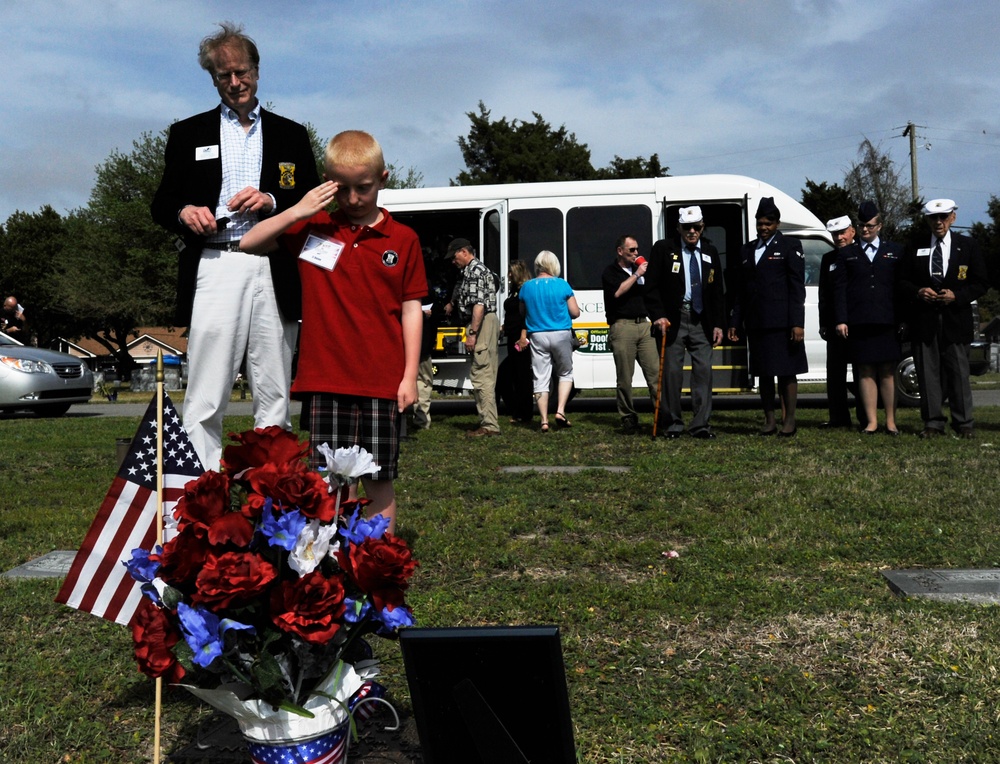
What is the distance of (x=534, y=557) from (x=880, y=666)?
1.85 meters

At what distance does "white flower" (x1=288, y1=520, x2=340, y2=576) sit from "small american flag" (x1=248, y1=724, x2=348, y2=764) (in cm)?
39

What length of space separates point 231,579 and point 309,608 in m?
0.18

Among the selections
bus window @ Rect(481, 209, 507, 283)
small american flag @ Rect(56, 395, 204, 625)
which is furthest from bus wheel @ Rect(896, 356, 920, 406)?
small american flag @ Rect(56, 395, 204, 625)

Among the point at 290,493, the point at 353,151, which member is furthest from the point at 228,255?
the point at 290,493

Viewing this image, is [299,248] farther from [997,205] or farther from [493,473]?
[997,205]

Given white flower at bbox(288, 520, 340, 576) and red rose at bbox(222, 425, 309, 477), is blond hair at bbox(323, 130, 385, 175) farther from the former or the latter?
white flower at bbox(288, 520, 340, 576)

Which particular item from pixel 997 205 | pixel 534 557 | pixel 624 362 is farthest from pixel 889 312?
pixel 997 205

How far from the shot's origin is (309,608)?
224 centimetres

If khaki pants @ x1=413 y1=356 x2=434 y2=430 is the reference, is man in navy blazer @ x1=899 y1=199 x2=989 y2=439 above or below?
above

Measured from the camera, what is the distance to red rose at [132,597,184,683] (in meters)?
2.33

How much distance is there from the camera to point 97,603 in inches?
115

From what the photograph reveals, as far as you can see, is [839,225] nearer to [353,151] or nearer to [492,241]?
[492,241]

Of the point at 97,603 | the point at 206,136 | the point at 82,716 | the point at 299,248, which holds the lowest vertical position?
the point at 82,716

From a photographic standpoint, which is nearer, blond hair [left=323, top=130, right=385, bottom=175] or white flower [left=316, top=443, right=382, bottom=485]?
white flower [left=316, top=443, right=382, bottom=485]
